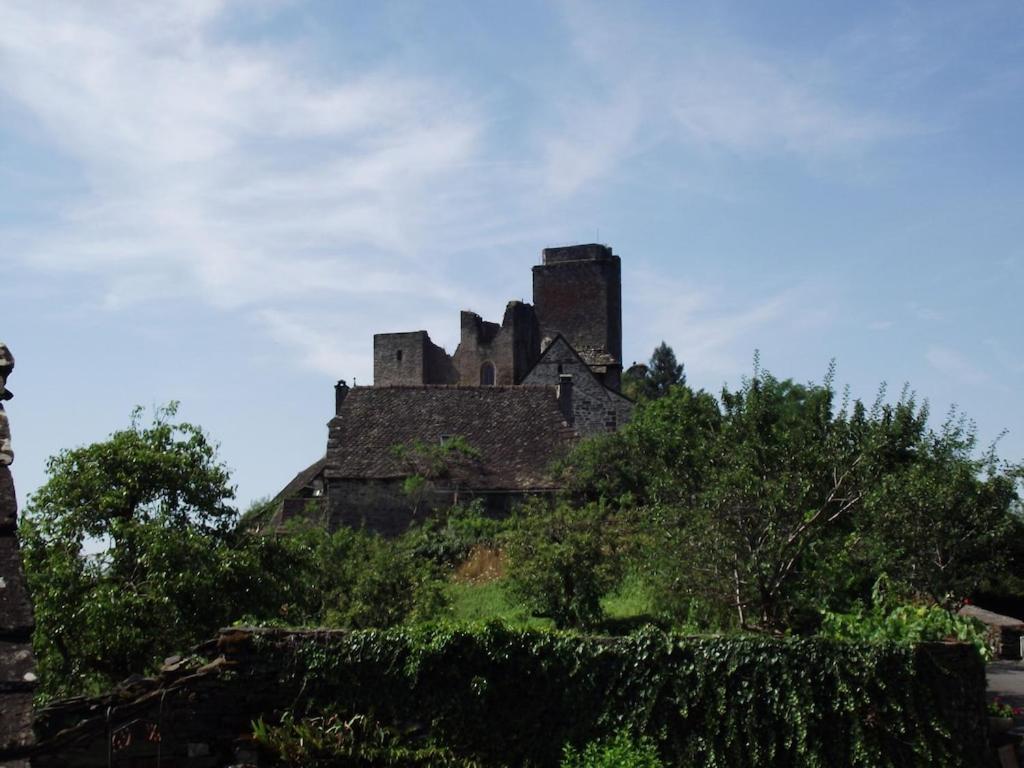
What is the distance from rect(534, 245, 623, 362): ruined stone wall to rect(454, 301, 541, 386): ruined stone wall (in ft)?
7.56

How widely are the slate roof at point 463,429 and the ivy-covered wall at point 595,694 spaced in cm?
2541

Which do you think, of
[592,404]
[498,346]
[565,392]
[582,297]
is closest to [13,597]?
[565,392]

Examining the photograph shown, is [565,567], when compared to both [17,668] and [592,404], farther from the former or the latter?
[592,404]

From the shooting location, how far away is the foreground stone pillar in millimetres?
3361

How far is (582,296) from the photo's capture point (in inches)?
2564

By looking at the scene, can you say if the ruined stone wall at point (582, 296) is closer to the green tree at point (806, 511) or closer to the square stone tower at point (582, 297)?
the square stone tower at point (582, 297)

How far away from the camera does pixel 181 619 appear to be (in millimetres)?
16906

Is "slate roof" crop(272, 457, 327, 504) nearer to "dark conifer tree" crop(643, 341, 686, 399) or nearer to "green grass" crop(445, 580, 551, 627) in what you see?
"green grass" crop(445, 580, 551, 627)

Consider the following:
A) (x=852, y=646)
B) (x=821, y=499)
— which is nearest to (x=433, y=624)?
(x=852, y=646)

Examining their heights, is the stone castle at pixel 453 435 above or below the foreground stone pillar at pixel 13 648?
above

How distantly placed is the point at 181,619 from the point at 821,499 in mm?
9586

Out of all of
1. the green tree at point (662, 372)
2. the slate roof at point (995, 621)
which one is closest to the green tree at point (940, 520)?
the slate roof at point (995, 621)

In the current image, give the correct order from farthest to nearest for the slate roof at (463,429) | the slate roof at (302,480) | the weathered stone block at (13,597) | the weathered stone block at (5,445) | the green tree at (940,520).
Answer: the slate roof at (302,480), the slate roof at (463,429), the green tree at (940,520), the weathered stone block at (5,445), the weathered stone block at (13,597)

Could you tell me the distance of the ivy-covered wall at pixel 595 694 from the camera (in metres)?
11.6
